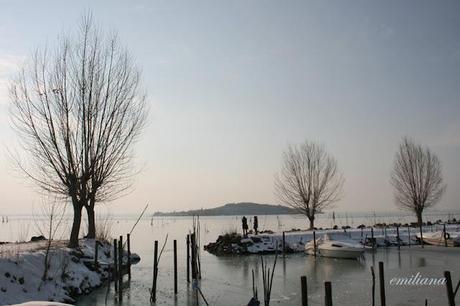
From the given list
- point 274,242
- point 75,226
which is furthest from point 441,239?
point 75,226

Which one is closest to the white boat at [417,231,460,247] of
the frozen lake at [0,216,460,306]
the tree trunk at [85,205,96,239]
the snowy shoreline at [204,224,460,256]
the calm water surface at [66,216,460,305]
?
the snowy shoreline at [204,224,460,256]

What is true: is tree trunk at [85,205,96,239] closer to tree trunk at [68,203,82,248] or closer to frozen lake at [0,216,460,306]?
tree trunk at [68,203,82,248]

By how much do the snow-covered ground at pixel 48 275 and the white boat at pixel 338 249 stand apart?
54.0 ft

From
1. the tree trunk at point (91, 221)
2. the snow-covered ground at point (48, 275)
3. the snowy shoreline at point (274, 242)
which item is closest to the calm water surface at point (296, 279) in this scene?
the snow-covered ground at point (48, 275)

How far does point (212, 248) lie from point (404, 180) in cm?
2374

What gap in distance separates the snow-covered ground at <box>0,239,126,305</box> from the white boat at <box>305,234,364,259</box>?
16459 millimetres

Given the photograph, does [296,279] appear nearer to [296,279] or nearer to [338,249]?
[296,279]

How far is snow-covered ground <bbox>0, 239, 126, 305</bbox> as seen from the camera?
15794 mm

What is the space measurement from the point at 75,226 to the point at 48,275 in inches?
274

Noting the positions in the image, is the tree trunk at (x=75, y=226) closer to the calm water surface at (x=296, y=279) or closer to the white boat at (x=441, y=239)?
the calm water surface at (x=296, y=279)

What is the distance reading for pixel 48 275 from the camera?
1808 cm

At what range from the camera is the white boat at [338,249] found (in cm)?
3136

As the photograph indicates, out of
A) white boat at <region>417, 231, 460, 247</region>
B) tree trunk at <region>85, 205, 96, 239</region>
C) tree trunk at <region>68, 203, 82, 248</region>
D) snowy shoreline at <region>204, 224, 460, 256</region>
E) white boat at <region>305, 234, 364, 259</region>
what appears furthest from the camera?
snowy shoreline at <region>204, 224, 460, 256</region>

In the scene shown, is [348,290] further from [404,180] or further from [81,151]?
[404,180]
